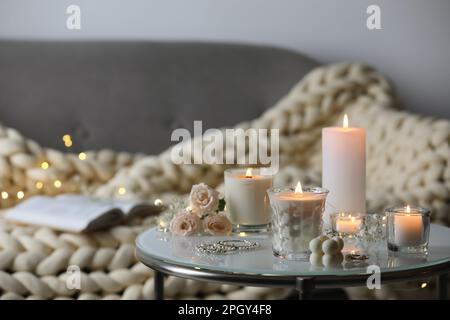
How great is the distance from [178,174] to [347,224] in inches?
29.3

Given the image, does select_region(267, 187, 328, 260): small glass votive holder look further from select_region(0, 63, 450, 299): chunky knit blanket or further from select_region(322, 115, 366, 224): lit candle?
select_region(0, 63, 450, 299): chunky knit blanket

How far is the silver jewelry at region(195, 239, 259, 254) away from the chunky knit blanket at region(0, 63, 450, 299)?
39 centimetres

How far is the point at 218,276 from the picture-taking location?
82cm

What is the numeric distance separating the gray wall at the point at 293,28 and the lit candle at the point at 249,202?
102 centimetres

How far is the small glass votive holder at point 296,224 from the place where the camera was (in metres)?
0.86

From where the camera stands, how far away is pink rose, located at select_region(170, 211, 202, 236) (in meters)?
0.99

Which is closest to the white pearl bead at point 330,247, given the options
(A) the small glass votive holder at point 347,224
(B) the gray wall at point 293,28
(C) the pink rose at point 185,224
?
(A) the small glass votive holder at point 347,224

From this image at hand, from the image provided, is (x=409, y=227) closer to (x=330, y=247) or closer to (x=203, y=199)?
(x=330, y=247)

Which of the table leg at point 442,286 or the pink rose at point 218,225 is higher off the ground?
the pink rose at point 218,225

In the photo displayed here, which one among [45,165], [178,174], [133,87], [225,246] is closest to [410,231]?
[225,246]

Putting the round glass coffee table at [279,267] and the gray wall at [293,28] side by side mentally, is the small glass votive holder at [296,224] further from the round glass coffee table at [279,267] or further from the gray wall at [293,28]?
the gray wall at [293,28]

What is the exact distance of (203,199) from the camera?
1015 mm

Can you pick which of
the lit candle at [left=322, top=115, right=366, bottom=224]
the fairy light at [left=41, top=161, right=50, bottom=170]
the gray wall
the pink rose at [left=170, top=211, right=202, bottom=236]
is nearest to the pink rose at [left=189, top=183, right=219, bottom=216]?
the pink rose at [left=170, top=211, right=202, bottom=236]

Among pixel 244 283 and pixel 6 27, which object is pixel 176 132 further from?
pixel 244 283
